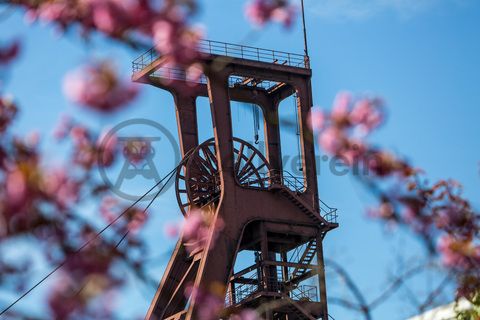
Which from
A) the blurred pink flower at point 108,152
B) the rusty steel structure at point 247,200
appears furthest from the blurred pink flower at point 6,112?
the rusty steel structure at point 247,200

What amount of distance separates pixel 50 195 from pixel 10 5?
1.52 meters

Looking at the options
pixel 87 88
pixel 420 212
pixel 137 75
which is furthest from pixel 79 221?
pixel 137 75

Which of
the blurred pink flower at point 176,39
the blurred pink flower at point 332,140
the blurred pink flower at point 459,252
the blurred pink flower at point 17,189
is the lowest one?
the blurred pink flower at point 459,252

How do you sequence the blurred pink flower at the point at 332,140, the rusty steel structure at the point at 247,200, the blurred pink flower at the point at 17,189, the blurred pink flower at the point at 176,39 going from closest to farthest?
the blurred pink flower at the point at 17,189
the blurred pink flower at the point at 176,39
the blurred pink flower at the point at 332,140
the rusty steel structure at the point at 247,200

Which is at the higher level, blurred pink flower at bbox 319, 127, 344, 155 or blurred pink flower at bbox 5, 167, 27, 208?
blurred pink flower at bbox 319, 127, 344, 155

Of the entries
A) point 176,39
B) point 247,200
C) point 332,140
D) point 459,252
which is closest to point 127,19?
point 176,39

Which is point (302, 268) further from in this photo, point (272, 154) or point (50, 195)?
point (50, 195)

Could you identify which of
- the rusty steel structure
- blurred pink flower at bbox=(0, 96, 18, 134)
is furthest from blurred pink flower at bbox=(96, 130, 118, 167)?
the rusty steel structure

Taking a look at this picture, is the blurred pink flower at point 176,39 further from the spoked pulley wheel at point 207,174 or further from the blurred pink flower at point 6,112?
the spoked pulley wheel at point 207,174

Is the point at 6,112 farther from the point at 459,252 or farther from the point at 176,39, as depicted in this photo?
the point at 459,252

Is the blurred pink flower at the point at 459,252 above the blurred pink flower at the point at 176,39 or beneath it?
beneath

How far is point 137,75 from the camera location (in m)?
30.1

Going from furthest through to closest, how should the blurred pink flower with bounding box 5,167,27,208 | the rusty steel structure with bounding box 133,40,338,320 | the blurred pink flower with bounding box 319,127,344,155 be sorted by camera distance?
the rusty steel structure with bounding box 133,40,338,320 < the blurred pink flower with bounding box 319,127,344,155 < the blurred pink flower with bounding box 5,167,27,208

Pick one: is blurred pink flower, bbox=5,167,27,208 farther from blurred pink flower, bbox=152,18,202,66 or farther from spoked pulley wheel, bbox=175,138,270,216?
spoked pulley wheel, bbox=175,138,270,216
